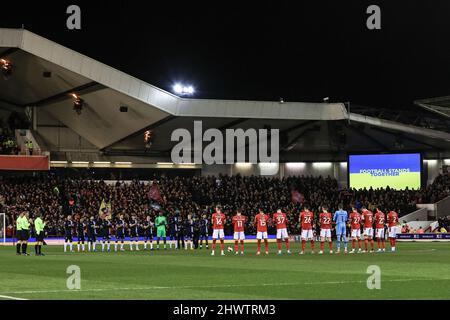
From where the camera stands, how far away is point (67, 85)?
62.4 meters

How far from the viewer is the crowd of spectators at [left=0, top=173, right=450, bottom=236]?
63.1m

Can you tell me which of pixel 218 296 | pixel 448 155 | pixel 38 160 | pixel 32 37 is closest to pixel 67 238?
pixel 32 37

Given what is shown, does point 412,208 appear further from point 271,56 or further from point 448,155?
point 271,56

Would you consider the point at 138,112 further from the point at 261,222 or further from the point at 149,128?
the point at 261,222

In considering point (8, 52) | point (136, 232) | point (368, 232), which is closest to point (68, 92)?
point (8, 52)

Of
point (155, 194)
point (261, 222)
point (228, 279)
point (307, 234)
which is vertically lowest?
point (228, 279)

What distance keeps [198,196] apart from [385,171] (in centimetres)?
1595

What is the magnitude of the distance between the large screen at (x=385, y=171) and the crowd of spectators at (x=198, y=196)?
1532 millimetres

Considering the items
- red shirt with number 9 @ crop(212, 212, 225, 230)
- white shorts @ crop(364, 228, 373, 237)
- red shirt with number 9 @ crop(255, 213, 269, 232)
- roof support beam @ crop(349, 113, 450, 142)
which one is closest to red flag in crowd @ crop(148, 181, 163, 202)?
roof support beam @ crop(349, 113, 450, 142)

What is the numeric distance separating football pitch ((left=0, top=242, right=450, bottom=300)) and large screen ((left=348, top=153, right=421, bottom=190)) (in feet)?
128

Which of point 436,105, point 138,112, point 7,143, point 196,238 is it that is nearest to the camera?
point 196,238

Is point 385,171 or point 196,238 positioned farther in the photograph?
point 385,171

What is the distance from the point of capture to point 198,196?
6975 cm

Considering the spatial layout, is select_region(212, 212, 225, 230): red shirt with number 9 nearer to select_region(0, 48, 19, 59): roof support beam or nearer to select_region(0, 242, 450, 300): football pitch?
select_region(0, 242, 450, 300): football pitch
